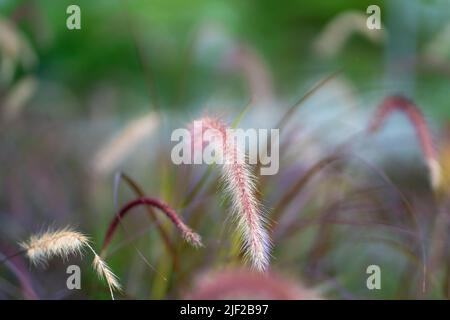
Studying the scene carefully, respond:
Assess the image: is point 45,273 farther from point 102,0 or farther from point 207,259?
point 102,0

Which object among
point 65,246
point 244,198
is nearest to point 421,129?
point 244,198

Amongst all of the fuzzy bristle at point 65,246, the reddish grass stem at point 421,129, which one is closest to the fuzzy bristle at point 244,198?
the fuzzy bristle at point 65,246

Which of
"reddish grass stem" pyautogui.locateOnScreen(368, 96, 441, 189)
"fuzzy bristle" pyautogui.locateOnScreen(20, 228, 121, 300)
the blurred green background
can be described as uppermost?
the blurred green background

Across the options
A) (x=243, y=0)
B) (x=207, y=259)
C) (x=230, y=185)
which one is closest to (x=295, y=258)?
(x=207, y=259)

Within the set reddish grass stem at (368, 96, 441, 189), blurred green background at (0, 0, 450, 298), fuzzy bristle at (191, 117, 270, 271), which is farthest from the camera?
blurred green background at (0, 0, 450, 298)

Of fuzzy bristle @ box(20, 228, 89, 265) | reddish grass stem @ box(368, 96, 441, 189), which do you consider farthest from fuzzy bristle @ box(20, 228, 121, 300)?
reddish grass stem @ box(368, 96, 441, 189)

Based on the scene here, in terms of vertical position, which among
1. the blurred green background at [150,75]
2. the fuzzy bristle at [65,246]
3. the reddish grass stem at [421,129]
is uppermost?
the blurred green background at [150,75]

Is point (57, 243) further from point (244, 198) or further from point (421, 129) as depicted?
point (421, 129)

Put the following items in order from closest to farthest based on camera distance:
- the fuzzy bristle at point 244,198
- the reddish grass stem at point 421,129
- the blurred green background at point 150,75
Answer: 1. the fuzzy bristle at point 244,198
2. the reddish grass stem at point 421,129
3. the blurred green background at point 150,75

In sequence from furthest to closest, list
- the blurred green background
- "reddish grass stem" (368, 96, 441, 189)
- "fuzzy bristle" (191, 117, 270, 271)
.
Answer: the blurred green background → "reddish grass stem" (368, 96, 441, 189) → "fuzzy bristle" (191, 117, 270, 271)

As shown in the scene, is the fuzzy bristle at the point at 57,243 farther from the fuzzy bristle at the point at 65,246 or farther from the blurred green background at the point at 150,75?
the blurred green background at the point at 150,75

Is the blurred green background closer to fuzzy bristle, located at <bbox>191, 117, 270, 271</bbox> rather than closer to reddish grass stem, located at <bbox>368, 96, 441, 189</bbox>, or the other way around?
reddish grass stem, located at <bbox>368, 96, 441, 189</bbox>
